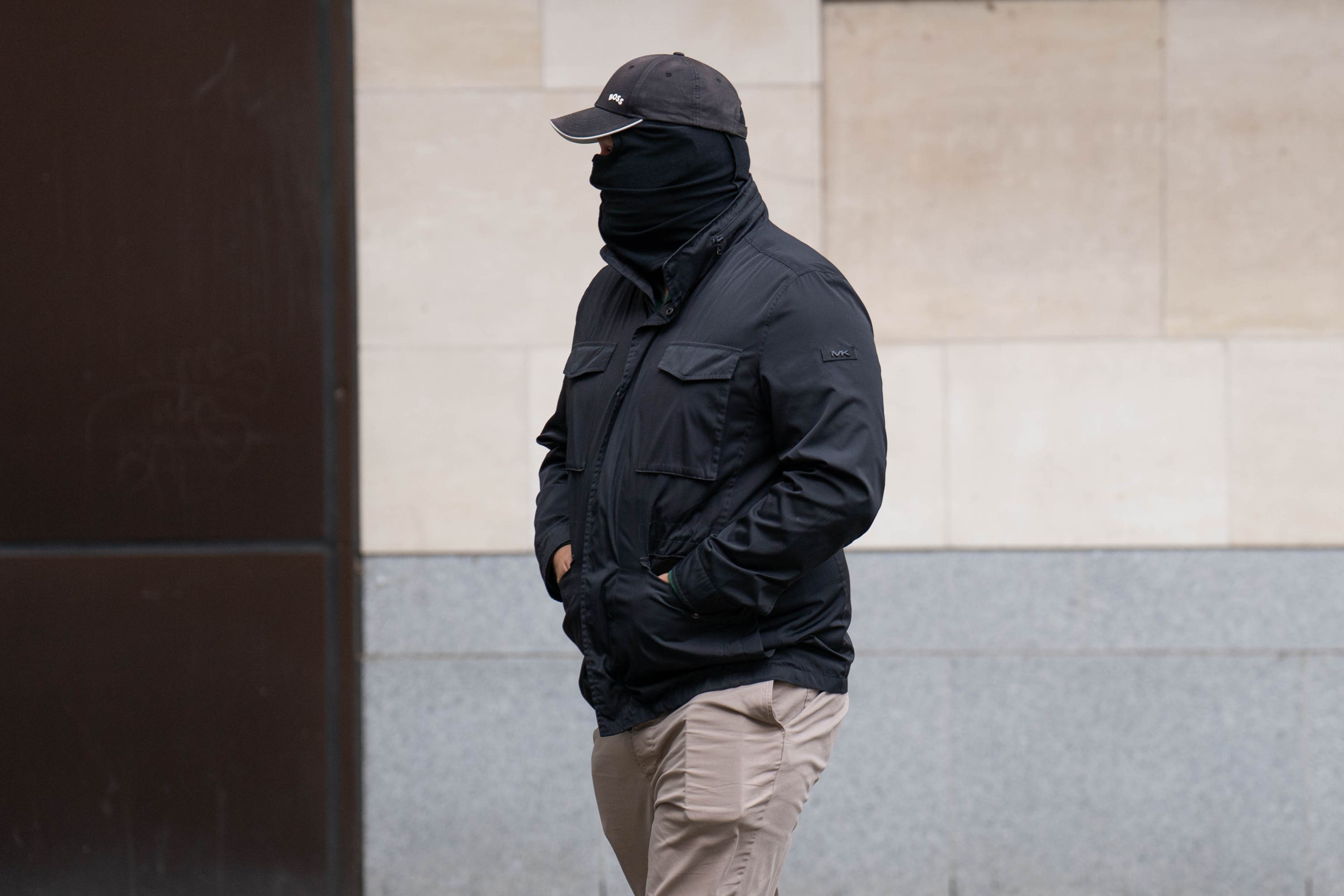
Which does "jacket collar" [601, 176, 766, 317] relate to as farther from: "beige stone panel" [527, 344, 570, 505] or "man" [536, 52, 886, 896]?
"beige stone panel" [527, 344, 570, 505]

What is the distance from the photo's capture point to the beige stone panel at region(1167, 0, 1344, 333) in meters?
4.22

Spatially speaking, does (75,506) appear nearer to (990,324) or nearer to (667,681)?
(667,681)

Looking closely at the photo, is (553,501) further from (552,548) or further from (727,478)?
(727,478)

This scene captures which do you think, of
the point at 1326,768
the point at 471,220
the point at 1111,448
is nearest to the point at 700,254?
the point at 471,220

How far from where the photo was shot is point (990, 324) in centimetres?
426

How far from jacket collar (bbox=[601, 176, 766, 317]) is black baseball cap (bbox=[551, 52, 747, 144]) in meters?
0.15

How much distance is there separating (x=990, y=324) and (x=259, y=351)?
2.42 meters

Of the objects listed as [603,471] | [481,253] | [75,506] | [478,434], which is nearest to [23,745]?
[75,506]

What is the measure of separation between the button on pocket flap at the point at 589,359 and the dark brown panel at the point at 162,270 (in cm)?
193

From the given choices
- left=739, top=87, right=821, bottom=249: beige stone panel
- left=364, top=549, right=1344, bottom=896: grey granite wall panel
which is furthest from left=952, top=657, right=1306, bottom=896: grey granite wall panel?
left=739, top=87, right=821, bottom=249: beige stone panel

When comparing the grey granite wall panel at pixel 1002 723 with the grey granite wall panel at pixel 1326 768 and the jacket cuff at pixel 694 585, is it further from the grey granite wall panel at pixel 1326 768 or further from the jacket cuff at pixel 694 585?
the jacket cuff at pixel 694 585

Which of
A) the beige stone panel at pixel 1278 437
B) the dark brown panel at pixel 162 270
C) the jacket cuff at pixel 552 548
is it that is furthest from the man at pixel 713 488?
the beige stone panel at pixel 1278 437

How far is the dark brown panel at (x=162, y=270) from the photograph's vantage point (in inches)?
167

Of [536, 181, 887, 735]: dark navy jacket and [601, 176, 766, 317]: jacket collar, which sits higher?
[601, 176, 766, 317]: jacket collar
